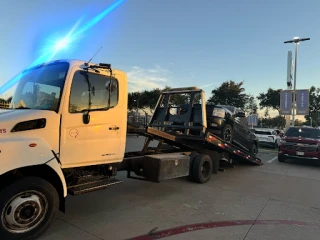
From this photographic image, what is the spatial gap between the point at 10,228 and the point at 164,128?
5.51 meters

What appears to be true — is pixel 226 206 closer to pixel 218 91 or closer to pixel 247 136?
pixel 247 136

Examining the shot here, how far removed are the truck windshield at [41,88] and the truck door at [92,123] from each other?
0.63 feet

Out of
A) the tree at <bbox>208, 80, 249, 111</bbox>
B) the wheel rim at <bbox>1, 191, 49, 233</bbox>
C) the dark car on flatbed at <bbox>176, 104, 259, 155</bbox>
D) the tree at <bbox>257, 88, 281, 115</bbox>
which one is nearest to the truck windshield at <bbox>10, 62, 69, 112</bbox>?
the wheel rim at <bbox>1, 191, 49, 233</bbox>

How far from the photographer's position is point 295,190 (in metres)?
7.43

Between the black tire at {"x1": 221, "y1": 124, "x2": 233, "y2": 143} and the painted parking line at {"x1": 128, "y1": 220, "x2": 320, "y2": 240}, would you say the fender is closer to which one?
the painted parking line at {"x1": 128, "y1": 220, "x2": 320, "y2": 240}

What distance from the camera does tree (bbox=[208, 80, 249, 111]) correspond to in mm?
39219

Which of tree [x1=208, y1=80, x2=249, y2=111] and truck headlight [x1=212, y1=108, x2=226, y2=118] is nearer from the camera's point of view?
truck headlight [x1=212, y1=108, x2=226, y2=118]

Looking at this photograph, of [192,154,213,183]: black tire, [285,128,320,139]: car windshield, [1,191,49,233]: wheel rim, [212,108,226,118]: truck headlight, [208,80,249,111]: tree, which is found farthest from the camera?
[208,80,249,111]: tree

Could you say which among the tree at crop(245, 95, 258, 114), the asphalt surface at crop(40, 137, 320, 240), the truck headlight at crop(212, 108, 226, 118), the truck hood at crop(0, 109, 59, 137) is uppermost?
the tree at crop(245, 95, 258, 114)

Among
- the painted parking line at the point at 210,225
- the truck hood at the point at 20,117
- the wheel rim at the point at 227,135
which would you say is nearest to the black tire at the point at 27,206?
the truck hood at the point at 20,117

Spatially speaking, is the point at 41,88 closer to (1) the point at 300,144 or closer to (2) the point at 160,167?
(2) the point at 160,167

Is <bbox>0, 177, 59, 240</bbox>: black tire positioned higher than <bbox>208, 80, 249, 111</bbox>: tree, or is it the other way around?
<bbox>208, 80, 249, 111</bbox>: tree

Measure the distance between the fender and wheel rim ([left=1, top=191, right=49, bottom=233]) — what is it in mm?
366

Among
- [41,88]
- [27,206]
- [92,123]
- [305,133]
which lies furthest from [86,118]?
[305,133]
